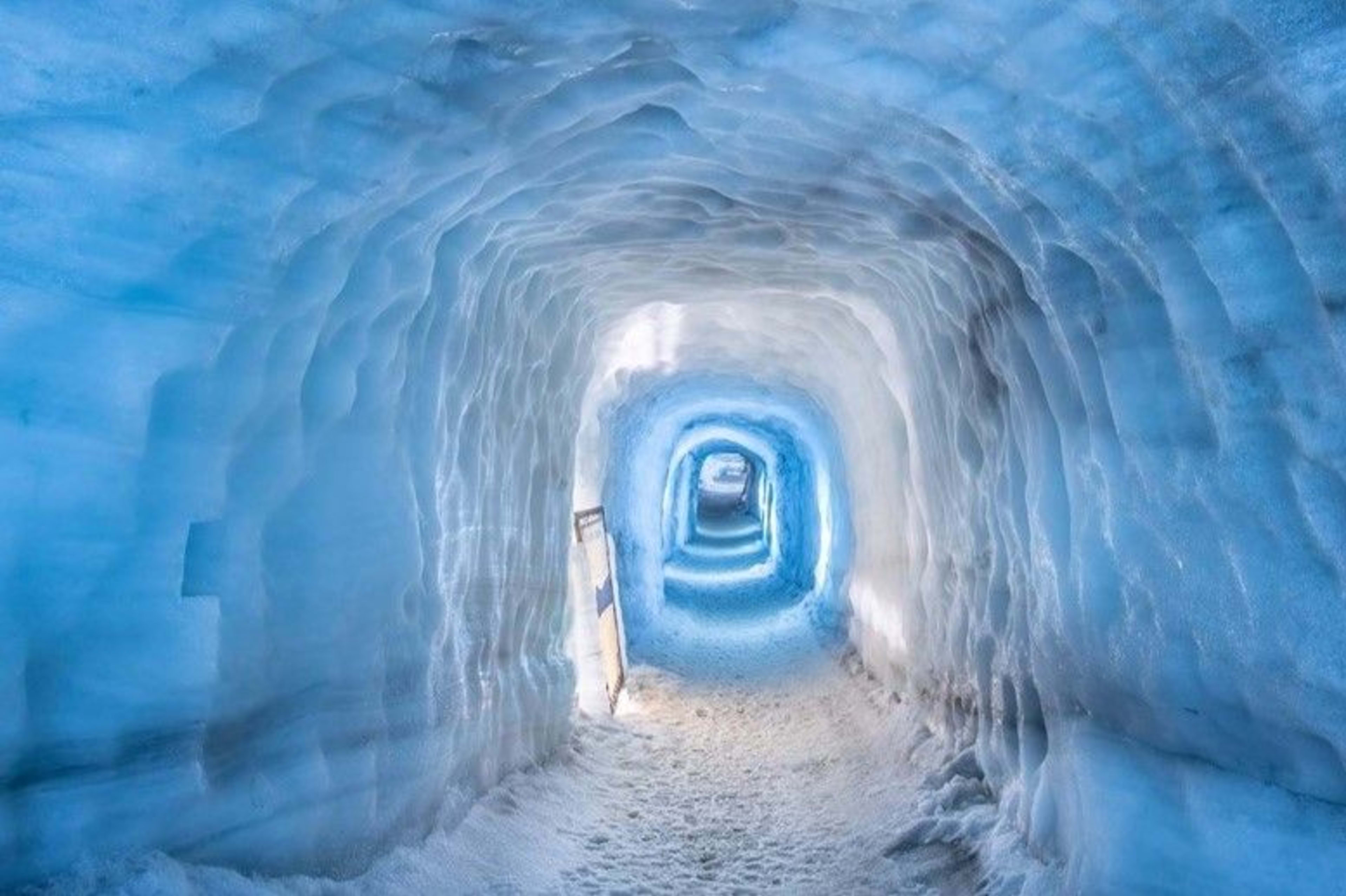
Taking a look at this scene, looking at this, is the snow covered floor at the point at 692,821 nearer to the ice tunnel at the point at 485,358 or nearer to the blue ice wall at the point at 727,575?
the ice tunnel at the point at 485,358

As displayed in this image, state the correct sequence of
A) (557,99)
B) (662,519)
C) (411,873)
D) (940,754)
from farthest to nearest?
(662,519) < (940,754) < (411,873) < (557,99)

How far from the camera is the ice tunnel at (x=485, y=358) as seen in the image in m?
2.77

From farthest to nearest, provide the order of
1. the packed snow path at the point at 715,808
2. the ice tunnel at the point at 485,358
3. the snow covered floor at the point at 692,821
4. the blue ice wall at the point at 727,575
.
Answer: the blue ice wall at the point at 727,575, the packed snow path at the point at 715,808, the snow covered floor at the point at 692,821, the ice tunnel at the point at 485,358

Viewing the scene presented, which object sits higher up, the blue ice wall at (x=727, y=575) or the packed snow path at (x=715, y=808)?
the blue ice wall at (x=727, y=575)

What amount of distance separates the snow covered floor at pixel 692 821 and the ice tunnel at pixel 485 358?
17 centimetres

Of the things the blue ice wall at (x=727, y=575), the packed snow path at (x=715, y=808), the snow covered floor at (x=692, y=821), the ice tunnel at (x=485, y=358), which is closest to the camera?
the ice tunnel at (x=485, y=358)

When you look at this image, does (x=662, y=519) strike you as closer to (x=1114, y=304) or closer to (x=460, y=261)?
(x=460, y=261)

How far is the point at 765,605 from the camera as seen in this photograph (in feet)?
51.3

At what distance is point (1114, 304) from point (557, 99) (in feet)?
6.87

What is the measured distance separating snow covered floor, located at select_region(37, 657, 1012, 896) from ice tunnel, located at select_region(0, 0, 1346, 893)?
17 centimetres

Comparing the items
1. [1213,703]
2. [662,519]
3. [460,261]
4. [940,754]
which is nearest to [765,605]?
[662,519]

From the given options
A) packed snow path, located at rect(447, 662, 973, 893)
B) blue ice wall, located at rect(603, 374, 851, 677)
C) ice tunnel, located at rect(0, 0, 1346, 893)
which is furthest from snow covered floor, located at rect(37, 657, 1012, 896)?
blue ice wall, located at rect(603, 374, 851, 677)

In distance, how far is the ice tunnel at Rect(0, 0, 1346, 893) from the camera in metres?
2.77

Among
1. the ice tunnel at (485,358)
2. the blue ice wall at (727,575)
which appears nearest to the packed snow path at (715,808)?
the ice tunnel at (485,358)
